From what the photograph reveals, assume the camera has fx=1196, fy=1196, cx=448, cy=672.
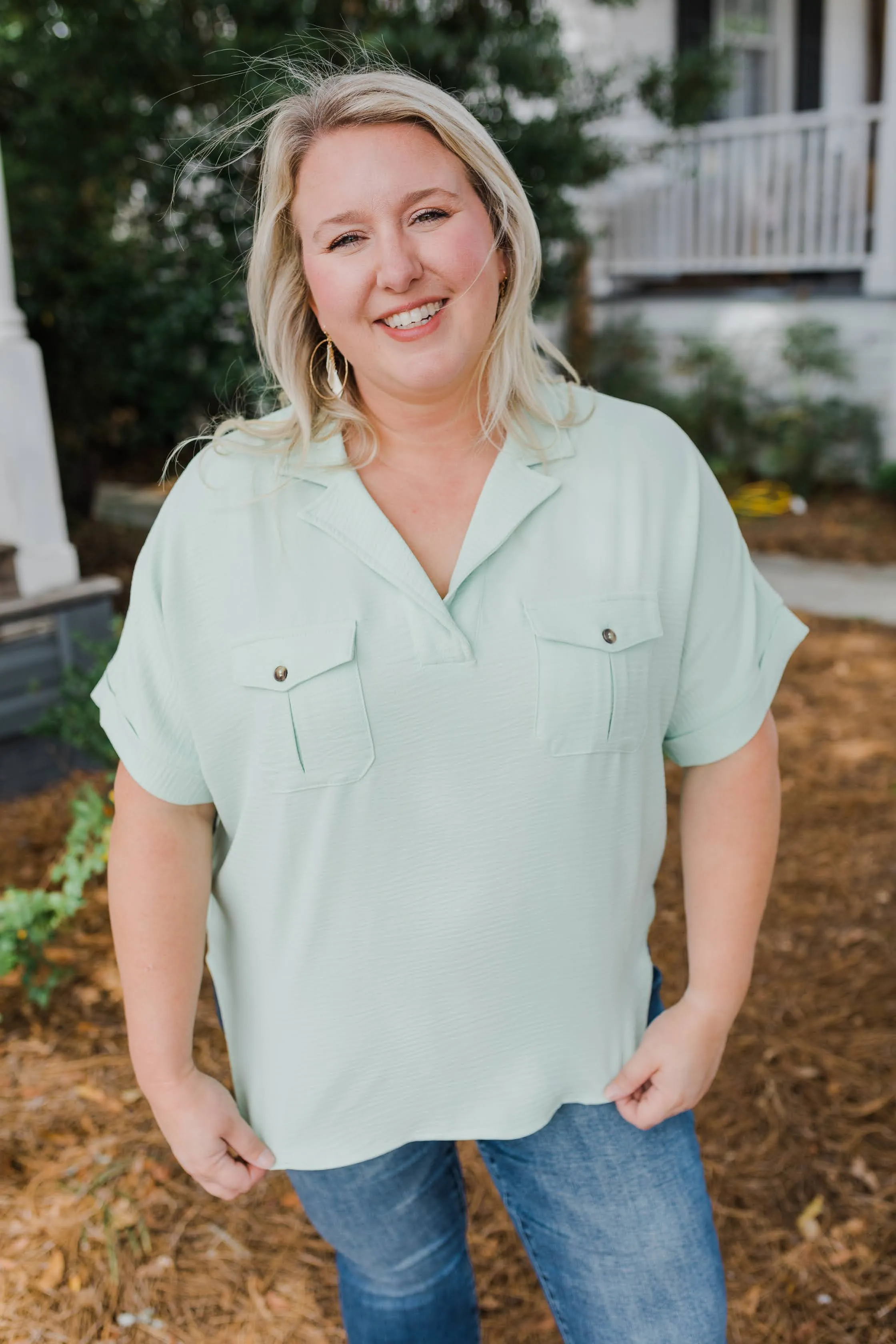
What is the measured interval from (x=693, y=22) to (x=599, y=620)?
10756 mm

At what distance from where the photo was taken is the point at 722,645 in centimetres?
138

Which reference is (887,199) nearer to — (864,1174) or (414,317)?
(864,1174)

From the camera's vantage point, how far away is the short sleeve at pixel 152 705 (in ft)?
4.25

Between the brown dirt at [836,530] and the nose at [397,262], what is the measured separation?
656cm

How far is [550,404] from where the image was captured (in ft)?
4.69

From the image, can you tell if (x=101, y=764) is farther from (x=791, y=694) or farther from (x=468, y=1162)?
(x=791, y=694)

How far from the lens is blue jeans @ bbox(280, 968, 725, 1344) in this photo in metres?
1.38

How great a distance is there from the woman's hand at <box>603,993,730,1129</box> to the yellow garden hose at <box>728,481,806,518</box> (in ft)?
23.3

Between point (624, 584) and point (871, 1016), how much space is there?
2.18 metres

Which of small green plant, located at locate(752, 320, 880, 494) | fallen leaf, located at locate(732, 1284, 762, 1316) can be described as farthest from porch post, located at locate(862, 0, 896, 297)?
fallen leaf, located at locate(732, 1284, 762, 1316)

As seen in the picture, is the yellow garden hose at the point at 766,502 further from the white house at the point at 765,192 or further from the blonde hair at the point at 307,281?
the blonde hair at the point at 307,281

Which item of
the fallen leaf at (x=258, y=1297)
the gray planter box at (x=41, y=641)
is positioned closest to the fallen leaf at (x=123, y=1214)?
the fallen leaf at (x=258, y=1297)

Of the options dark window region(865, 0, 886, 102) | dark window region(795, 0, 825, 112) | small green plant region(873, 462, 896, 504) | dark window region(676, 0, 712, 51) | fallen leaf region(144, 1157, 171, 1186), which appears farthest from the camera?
dark window region(865, 0, 886, 102)

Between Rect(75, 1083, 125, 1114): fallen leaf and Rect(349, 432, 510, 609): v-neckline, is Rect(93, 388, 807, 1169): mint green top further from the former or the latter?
Rect(75, 1083, 125, 1114): fallen leaf
